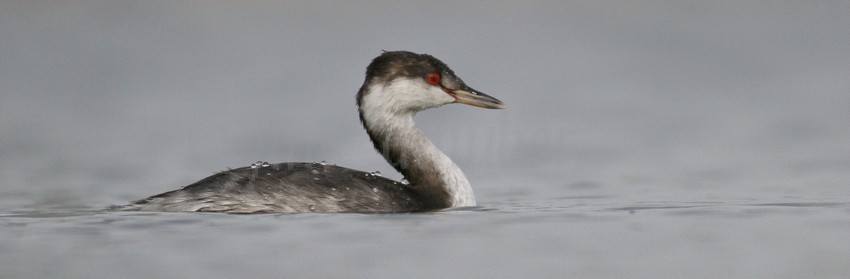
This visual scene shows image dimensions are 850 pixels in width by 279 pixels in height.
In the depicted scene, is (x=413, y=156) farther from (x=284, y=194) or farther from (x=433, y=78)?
(x=284, y=194)

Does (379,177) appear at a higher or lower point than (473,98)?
lower

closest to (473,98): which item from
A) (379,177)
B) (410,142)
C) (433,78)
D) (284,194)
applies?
(433,78)

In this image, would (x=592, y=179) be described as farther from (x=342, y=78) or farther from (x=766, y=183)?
(x=342, y=78)

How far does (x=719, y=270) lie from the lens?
839 cm

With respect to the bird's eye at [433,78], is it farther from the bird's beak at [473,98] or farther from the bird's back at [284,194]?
the bird's back at [284,194]

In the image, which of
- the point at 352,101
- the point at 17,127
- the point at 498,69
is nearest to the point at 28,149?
the point at 17,127

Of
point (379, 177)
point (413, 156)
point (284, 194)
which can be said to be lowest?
point (284, 194)

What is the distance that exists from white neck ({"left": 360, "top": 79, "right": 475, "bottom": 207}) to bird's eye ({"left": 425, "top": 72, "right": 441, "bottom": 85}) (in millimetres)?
49

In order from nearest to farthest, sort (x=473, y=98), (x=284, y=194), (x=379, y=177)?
(x=284, y=194) < (x=379, y=177) < (x=473, y=98)

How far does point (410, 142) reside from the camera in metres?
12.1

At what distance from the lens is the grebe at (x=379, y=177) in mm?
11125

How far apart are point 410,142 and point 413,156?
0.12 metres

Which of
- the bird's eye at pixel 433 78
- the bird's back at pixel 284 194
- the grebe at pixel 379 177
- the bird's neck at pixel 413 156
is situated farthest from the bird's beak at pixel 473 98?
the bird's back at pixel 284 194

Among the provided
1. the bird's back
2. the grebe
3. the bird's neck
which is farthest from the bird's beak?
the bird's back
